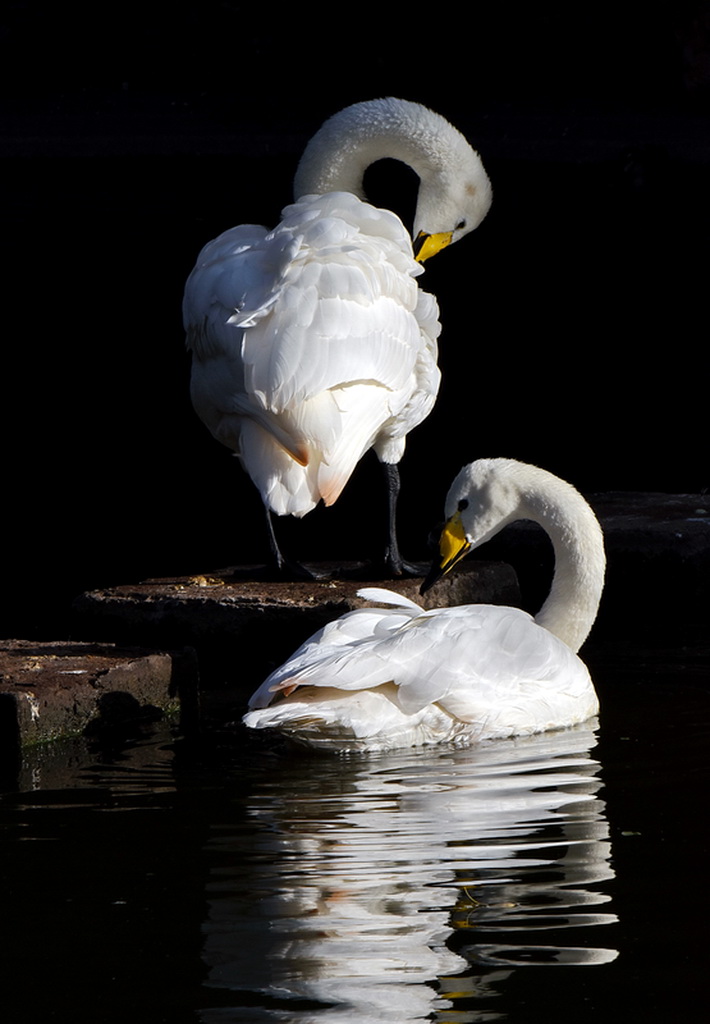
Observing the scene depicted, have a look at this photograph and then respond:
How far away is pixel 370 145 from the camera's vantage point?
717 cm

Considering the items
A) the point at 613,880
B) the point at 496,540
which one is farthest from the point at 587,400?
the point at 613,880

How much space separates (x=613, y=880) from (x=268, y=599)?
2391 millimetres

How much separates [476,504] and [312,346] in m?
0.67

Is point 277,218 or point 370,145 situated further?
point 277,218

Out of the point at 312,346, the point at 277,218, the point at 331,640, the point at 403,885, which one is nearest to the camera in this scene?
the point at 403,885

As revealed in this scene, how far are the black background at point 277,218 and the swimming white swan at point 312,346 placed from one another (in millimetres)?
2046

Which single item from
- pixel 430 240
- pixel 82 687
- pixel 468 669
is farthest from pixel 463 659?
pixel 430 240

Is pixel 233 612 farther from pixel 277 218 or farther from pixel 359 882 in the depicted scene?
pixel 277 218

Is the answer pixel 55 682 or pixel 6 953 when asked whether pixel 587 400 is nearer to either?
pixel 55 682

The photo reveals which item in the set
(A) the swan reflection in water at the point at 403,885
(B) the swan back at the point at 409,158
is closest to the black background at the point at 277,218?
(B) the swan back at the point at 409,158

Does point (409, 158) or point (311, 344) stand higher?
point (409, 158)

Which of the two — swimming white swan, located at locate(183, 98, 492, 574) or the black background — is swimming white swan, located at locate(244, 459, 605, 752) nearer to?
swimming white swan, located at locate(183, 98, 492, 574)

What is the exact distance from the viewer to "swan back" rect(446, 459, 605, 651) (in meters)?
5.23

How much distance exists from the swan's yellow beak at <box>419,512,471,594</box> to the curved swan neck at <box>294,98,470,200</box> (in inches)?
88.7
